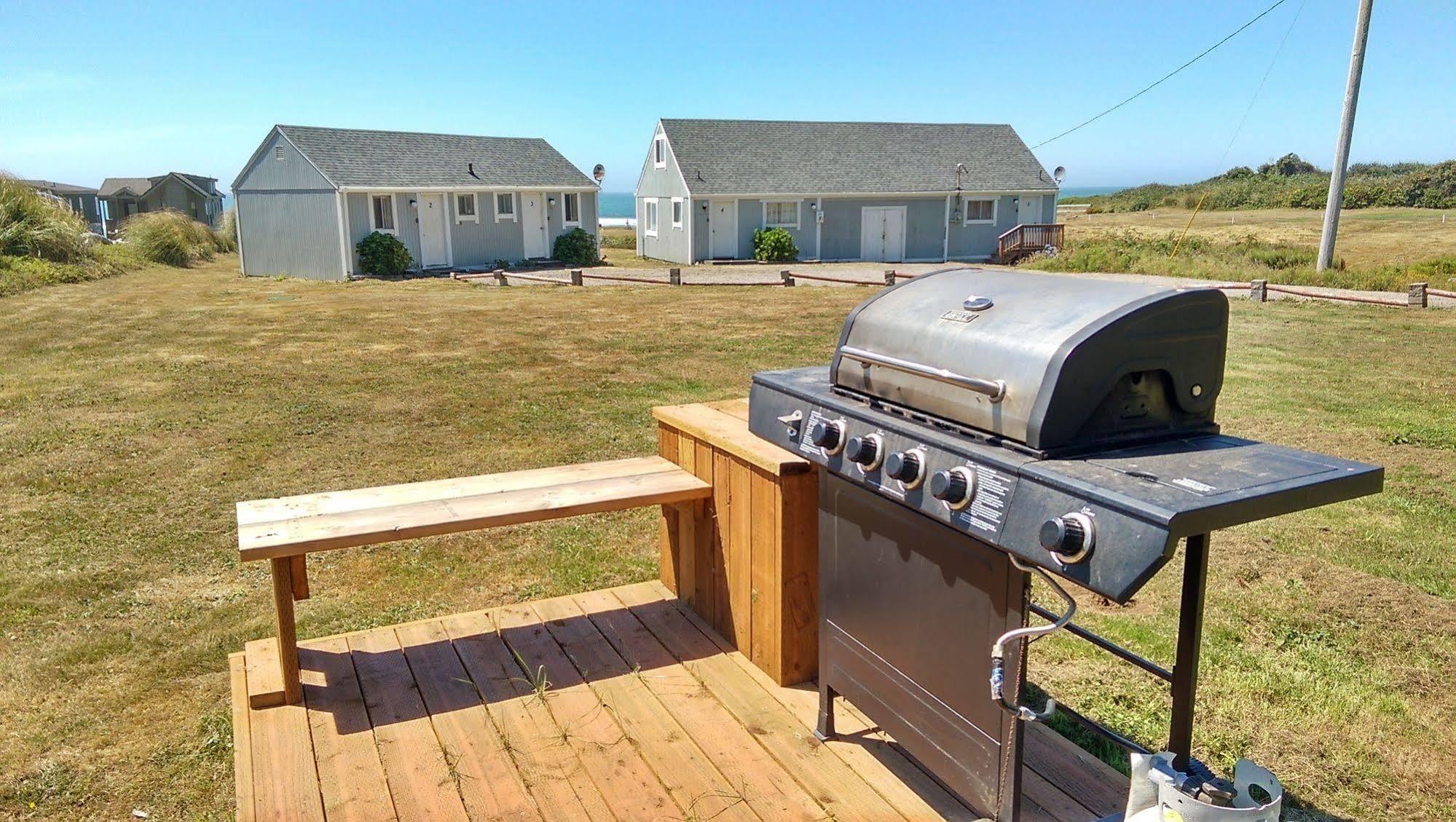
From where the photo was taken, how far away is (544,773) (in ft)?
9.84

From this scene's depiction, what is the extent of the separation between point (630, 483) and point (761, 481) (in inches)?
28.4

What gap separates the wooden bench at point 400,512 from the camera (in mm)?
3344

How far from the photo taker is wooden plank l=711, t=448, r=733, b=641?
12.3ft

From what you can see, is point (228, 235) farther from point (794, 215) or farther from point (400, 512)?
point (400, 512)

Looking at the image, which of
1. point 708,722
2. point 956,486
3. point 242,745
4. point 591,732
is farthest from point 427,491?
point 956,486

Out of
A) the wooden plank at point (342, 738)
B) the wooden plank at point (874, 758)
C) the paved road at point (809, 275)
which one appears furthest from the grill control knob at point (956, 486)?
the paved road at point (809, 275)

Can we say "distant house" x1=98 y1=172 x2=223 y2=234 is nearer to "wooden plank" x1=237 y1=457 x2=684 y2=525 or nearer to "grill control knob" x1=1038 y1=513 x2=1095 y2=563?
"wooden plank" x1=237 y1=457 x2=684 y2=525

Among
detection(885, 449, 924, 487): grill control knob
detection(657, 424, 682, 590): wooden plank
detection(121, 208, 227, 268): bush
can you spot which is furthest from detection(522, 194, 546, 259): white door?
detection(885, 449, 924, 487): grill control knob

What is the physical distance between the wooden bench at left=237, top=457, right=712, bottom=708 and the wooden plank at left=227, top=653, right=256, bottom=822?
4cm

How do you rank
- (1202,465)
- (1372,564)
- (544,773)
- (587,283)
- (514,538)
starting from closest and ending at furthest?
(1202,465) → (544,773) → (1372,564) → (514,538) → (587,283)

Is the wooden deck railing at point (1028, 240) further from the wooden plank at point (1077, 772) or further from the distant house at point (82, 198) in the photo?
the distant house at point (82, 198)

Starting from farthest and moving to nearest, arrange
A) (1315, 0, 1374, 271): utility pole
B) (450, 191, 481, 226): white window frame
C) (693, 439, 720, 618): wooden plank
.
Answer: (450, 191, 481, 226): white window frame, (1315, 0, 1374, 271): utility pole, (693, 439, 720, 618): wooden plank

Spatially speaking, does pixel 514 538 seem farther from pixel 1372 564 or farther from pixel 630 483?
pixel 1372 564

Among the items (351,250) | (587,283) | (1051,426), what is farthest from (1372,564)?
(351,250)
